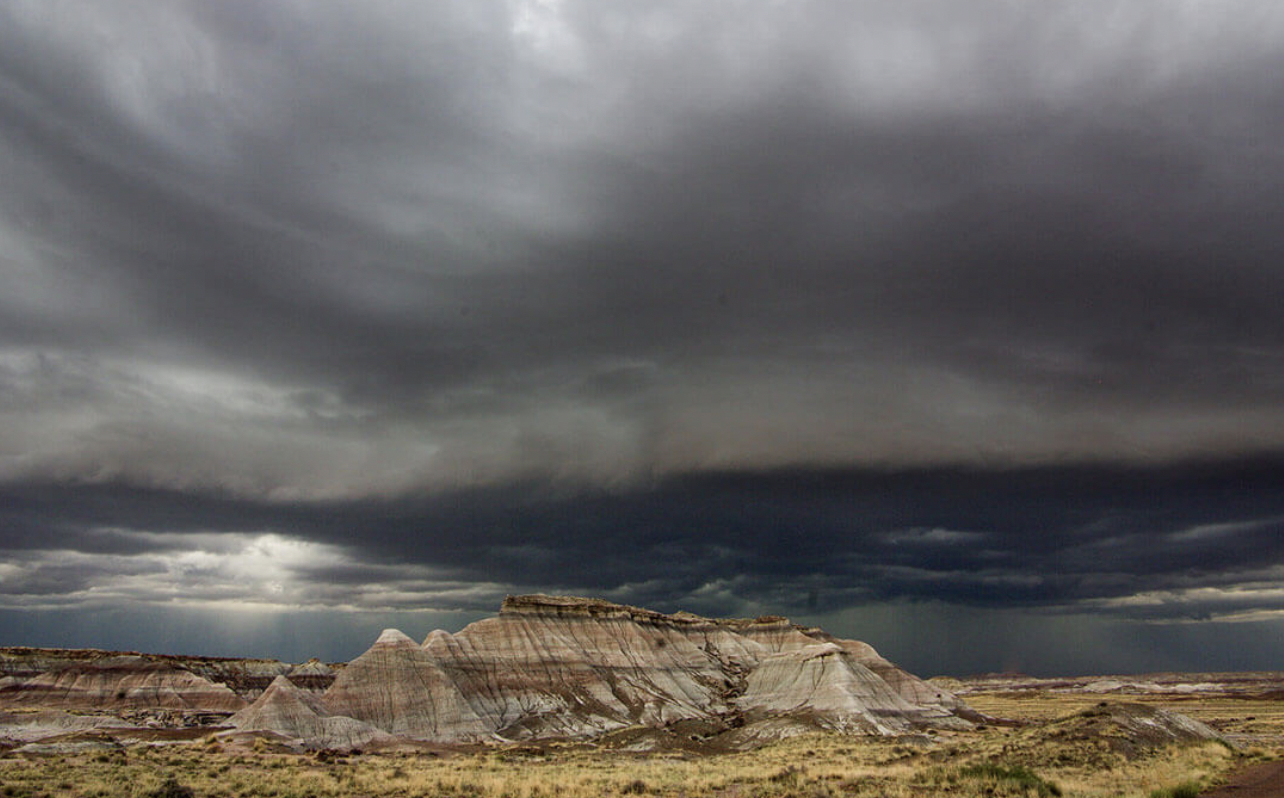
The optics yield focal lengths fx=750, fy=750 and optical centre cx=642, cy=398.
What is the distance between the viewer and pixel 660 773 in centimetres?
4672

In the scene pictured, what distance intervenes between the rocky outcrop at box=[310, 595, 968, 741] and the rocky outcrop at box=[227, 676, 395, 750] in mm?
5206

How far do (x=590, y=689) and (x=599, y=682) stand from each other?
2615 mm

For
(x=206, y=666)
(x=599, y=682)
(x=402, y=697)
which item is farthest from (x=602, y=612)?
(x=206, y=666)

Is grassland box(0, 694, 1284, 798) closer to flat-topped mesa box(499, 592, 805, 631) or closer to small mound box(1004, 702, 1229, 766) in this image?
small mound box(1004, 702, 1229, 766)

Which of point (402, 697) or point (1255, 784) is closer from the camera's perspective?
point (1255, 784)

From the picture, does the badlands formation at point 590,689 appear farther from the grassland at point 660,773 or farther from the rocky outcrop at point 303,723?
the grassland at point 660,773

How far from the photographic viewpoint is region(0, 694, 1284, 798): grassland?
111 ft

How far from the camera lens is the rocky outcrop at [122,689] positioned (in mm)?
101438

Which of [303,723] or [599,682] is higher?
[303,723]

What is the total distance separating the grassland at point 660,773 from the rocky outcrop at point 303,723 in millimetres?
11831

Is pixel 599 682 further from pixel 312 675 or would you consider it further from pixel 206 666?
pixel 206 666

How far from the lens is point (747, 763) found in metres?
54.0

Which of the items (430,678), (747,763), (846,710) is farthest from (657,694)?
(747,763)

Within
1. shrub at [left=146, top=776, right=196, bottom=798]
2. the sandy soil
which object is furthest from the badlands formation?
→ the sandy soil
